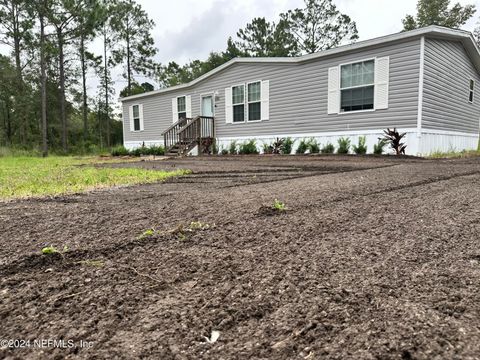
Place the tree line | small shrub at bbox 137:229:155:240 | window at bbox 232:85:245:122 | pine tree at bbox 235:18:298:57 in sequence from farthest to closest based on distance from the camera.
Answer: pine tree at bbox 235:18:298:57
the tree line
window at bbox 232:85:245:122
small shrub at bbox 137:229:155:240

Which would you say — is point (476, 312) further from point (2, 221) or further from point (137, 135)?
point (137, 135)

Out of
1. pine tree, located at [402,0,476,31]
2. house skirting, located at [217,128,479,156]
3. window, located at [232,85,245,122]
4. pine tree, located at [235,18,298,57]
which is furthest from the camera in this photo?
pine tree, located at [235,18,298,57]

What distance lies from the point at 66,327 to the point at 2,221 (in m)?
1.42

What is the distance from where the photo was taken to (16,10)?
17.7 meters

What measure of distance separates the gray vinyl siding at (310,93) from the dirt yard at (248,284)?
7.02 meters

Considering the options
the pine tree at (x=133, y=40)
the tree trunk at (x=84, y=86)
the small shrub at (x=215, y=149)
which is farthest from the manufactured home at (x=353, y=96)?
the pine tree at (x=133, y=40)

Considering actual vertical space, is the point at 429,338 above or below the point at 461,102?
below

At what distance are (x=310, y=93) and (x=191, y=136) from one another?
4.79 metres

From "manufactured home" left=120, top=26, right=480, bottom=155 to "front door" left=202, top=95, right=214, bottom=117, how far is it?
1.6 inches

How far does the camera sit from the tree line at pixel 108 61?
2153 centimetres

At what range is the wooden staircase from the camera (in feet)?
38.0

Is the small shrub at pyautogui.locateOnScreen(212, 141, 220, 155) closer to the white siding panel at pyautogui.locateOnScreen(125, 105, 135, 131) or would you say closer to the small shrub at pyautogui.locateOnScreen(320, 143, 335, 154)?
the small shrub at pyautogui.locateOnScreen(320, 143, 335, 154)

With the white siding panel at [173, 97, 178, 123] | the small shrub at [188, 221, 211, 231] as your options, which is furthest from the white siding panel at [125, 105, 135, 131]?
the small shrub at [188, 221, 211, 231]

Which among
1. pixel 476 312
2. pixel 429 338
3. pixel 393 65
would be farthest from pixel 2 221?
pixel 393 65
